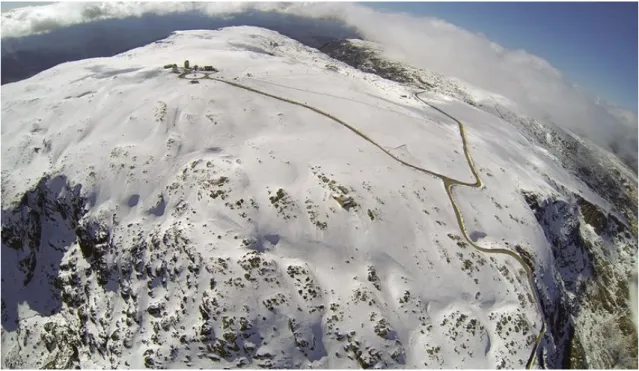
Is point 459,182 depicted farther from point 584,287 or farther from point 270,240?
point 584,287

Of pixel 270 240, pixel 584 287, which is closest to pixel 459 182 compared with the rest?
pixel 270 240

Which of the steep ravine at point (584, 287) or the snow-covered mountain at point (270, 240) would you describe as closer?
the snow-covered mountain at point (270, 240)

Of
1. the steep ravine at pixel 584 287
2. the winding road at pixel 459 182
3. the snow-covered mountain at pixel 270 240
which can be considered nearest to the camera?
the snow-covered mountain at pixel 270 240

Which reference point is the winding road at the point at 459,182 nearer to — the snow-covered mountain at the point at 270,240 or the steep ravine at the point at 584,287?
the snow-covered mountain at the point at 270,240

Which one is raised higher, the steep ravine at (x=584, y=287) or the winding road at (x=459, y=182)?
the winding road at (x=459, y=182)

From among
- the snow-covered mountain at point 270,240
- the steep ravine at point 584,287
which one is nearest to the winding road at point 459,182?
the snow-covered mountain at point 270,240

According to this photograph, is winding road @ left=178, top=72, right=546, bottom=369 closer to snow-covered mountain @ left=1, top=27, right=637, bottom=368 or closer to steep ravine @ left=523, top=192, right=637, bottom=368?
snow-covered mountain @ left=1, top=27, right=637, bottom=368

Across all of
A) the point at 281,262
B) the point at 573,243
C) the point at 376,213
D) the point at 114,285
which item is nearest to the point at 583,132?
the point at 573,243

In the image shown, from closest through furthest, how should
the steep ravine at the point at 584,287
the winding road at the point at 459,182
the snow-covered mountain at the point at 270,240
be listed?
1. the snow-covered mountain at the point at 270,240
2. the winding road at the point at 459,182
3. the steep ravine at the point at 584,287

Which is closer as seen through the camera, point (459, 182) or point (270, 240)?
point (270, 240)
